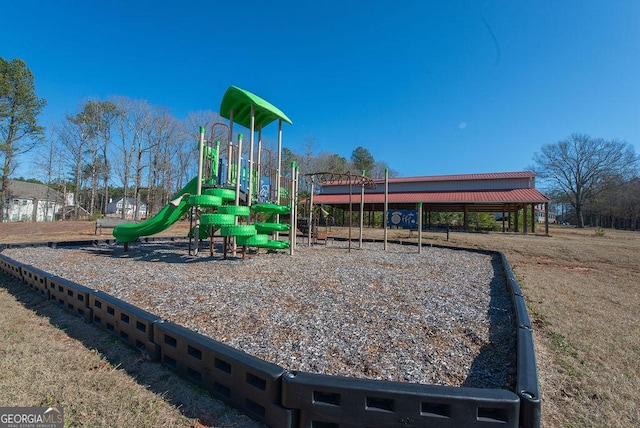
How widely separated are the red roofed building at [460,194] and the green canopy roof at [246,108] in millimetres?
12392

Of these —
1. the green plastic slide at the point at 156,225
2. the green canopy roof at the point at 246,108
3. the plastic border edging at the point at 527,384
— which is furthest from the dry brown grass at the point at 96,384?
the green canopy roof at the point at 246,108

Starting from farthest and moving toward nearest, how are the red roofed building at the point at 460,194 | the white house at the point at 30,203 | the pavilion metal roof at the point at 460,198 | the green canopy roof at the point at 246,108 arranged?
1. the white house at the point at 30,203
2. the red roofed building at the point at 460,194
3. the pavilion metal roof at the point at 460,198
4. the green canopy roof at the point at 246,108

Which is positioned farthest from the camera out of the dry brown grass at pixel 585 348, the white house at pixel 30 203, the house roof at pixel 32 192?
the house roof at pixel 32 192

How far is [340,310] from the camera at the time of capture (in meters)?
3.55

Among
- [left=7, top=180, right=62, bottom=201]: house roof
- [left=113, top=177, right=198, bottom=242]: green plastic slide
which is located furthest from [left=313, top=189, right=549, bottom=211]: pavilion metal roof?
[left=7, top=180, right=62, bottom=201]: house roof

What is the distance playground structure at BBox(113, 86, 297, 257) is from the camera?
22.5 feet

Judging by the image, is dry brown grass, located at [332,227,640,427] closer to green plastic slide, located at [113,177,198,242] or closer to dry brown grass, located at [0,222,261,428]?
dry brown grass, located at [0,222,261,428]

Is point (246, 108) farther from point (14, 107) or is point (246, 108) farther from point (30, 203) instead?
point (30, 203)

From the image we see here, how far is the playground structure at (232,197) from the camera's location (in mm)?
6852

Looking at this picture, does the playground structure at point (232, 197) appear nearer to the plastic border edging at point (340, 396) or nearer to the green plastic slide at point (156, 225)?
the green plastic slide at point (156, 225)

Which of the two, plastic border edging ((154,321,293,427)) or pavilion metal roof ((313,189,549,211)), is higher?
pavilion metal roof ((313,189,549,211))

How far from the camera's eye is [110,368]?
7.11 feet

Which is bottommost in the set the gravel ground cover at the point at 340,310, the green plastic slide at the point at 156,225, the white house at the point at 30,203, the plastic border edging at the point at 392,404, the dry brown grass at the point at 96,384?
the dry brown grass at the point at 96,384

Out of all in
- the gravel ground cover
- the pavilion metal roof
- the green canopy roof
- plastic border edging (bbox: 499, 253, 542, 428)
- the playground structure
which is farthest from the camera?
the pavilion metal roof
